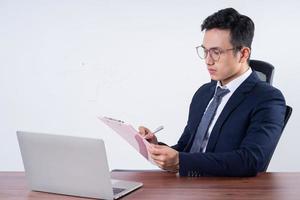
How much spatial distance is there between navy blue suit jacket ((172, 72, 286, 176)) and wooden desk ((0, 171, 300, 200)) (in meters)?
0.04

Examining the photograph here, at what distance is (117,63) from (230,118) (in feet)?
4.60

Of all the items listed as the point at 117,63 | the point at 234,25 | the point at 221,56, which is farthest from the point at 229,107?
the point at 117,63

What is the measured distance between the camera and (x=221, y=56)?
66.2 inches

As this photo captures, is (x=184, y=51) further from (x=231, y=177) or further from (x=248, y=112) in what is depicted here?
(x=231, y=177)

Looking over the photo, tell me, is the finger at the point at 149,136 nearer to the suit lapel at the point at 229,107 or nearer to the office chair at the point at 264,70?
the suit lapel at the point at 229,107

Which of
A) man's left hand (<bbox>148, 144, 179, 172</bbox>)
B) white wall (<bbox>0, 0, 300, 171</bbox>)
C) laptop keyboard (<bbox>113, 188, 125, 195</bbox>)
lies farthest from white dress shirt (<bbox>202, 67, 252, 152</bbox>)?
white wall (<bbox>0, 0, 300, 171</bbox>)

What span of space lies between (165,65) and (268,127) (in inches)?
55.4

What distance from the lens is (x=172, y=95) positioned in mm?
2861

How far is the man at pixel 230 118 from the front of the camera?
4.63 feet

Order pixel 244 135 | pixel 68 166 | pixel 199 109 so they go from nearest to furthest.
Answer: pixel 68 166 → pixel 244 135 → pixel 199 109

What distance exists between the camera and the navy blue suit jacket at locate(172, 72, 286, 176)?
1.41 meters

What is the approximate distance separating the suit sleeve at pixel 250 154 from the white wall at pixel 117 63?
124cm

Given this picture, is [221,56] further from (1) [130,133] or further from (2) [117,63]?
(2) [117,63]

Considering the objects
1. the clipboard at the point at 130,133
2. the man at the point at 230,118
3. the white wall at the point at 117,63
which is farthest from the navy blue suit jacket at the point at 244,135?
the white wall at the point at 117,63
